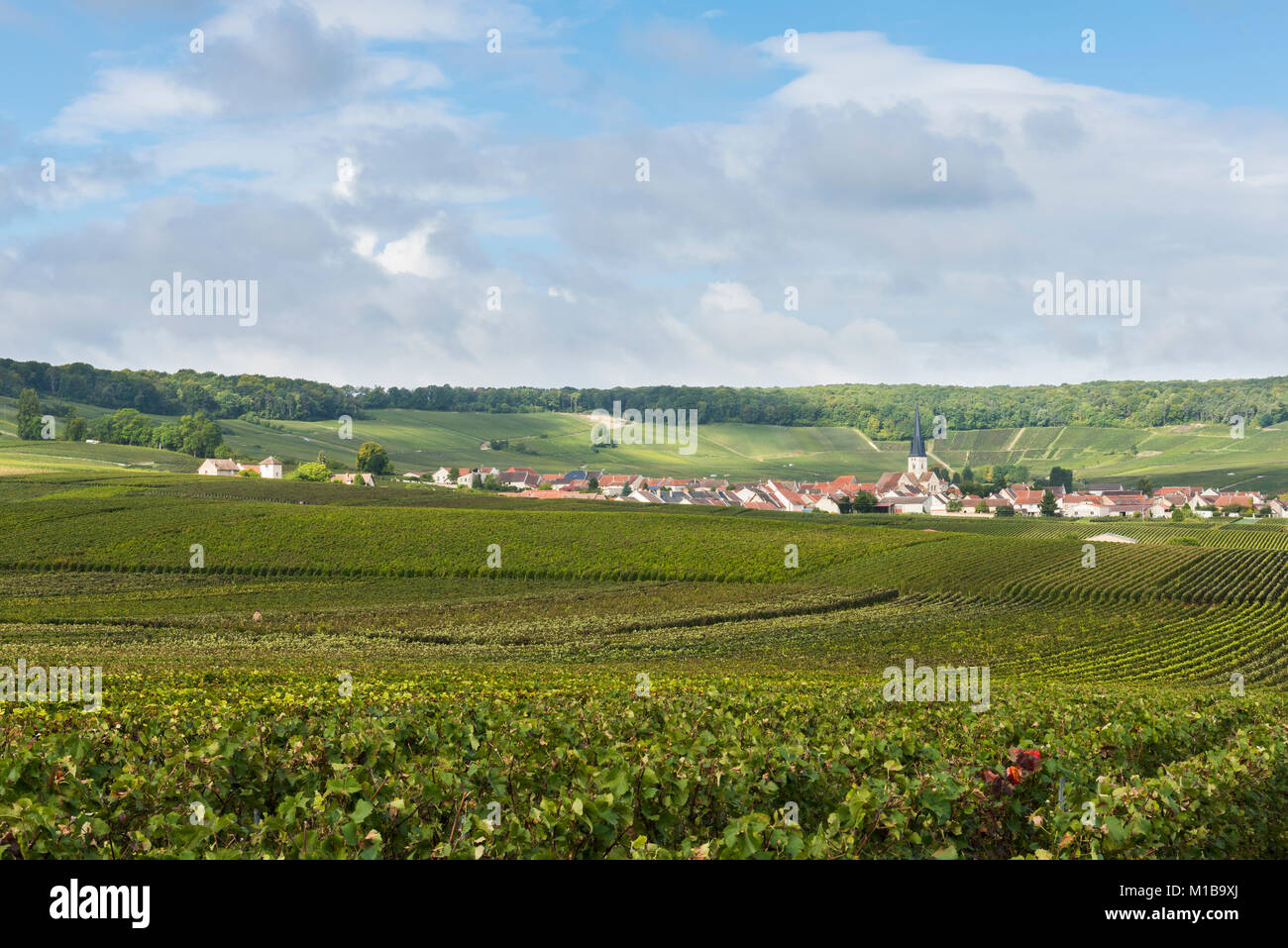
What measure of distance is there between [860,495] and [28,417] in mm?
137237

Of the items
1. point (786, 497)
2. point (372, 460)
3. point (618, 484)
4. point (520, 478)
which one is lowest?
point (786, 497)

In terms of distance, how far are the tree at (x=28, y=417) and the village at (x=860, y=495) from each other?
119ft

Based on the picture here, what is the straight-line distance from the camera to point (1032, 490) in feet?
605

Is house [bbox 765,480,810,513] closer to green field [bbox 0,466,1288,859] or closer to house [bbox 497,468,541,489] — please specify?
Result: house [bbox 497,468,541,489]

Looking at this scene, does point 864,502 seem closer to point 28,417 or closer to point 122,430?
point 122,430

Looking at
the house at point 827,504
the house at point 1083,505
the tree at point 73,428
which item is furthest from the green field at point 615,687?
the tree at point 73,428

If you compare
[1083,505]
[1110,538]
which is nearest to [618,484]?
[1083,505]

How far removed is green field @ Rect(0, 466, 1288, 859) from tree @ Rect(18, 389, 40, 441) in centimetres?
8062

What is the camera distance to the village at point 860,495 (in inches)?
6396

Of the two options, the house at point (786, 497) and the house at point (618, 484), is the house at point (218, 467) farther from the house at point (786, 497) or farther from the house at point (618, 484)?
the house at point (786, 497)

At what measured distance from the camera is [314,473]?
165 m
